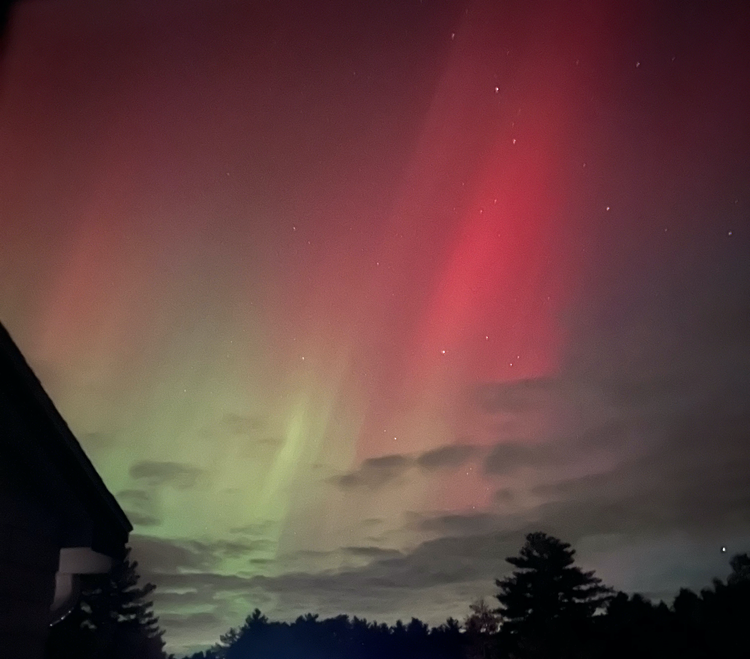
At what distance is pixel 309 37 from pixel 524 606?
37.0 feet

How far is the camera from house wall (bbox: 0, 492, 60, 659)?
2.89 metres

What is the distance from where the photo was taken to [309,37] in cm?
432

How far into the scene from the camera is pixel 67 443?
3.10 m

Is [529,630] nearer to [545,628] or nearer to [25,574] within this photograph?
[545,628]

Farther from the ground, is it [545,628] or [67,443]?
[67,443]

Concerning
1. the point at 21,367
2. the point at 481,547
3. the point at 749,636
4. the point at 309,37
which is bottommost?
the point at 749,636

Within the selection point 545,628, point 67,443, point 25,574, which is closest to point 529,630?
point 545,628

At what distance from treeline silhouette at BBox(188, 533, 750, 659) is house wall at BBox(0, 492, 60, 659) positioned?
6.14 meters

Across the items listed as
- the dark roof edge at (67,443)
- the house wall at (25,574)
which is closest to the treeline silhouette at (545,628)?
the dark roof edge at (67,443)

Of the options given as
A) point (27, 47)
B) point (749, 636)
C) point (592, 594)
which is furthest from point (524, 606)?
point (27, 47)

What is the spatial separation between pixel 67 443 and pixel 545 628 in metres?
10.1

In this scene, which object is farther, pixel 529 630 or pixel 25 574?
pixel 529 630

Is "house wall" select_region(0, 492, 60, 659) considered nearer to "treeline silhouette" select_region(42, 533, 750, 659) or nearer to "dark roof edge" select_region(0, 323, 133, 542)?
"dark roof edge" select_region(0, 323, 133, 542)

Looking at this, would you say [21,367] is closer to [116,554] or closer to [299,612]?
[116,554]
